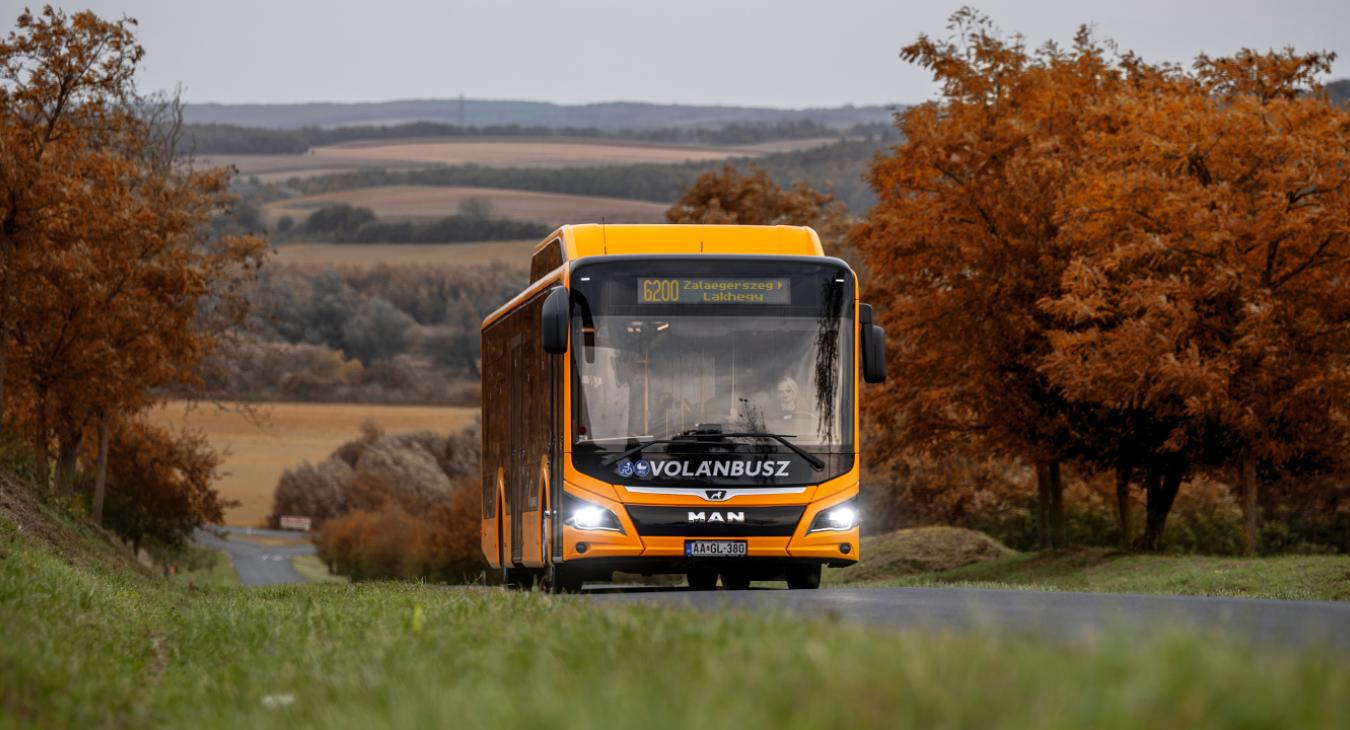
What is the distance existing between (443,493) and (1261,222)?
261 ft

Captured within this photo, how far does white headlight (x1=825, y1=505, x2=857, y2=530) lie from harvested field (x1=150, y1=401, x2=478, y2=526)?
99.6 m

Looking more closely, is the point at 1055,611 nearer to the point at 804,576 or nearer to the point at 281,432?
the point at 804,576

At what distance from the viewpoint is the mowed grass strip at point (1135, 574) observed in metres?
25.0

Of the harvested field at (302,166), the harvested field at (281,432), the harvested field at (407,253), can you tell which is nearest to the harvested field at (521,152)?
the harvested field at (302,166)

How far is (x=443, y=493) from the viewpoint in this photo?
107m

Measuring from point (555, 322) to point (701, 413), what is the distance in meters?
1.74

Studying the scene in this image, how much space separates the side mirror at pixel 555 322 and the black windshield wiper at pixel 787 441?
186 cm

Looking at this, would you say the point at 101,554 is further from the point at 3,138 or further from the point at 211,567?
the point at 211,567

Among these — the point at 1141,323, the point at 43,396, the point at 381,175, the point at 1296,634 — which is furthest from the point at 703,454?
the point at 381,175

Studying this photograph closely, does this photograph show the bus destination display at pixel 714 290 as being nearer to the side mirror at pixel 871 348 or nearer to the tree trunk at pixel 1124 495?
the side mirror at pixel 871 348

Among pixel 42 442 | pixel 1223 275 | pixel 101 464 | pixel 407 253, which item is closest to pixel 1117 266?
pixel 1223 275

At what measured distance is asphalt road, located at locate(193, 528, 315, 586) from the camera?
8675 centimetres

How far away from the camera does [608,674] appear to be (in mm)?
7449

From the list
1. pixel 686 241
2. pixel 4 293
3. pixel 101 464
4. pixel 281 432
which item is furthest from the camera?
pixel 281 432
